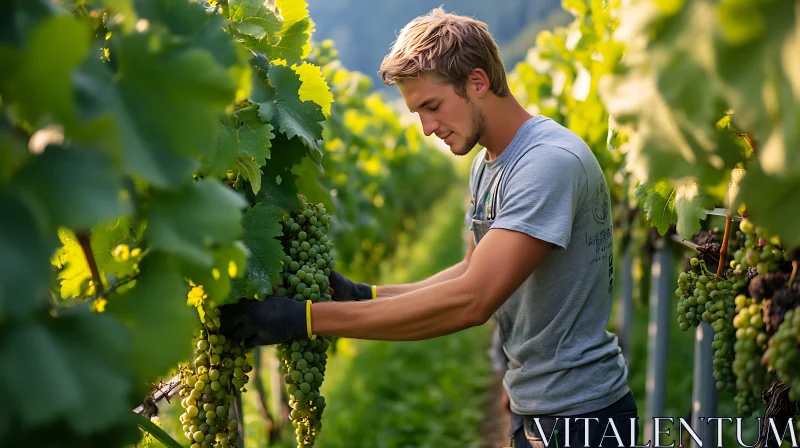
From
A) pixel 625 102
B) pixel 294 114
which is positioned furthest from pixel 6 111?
pixel 294 114

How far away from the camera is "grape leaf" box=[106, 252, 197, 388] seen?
3.89 ft

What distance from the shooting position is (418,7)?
9762cm

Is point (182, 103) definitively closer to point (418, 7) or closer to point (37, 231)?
point (37, 231)

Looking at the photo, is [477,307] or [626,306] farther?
[626,306]

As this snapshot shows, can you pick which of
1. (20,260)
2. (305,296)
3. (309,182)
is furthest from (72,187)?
(309,182)

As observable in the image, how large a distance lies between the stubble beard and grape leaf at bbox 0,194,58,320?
1839 mm

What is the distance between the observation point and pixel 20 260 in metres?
0.95

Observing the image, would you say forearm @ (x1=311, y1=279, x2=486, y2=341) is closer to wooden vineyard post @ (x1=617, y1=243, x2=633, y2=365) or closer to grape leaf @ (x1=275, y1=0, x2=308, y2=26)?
grape leaf @ (x1=275, y1=0, x2=308, y2=26)

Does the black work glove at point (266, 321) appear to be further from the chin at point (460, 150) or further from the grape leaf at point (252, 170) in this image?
the chin at point (460, 150)

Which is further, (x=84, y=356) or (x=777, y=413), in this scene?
(x=777, y=413)

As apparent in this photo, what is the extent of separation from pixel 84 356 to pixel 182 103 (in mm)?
416

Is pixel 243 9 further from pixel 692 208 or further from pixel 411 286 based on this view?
pixel 692 208

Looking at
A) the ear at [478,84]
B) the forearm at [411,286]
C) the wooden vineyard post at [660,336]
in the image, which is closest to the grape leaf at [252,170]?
the forearm at [411,286]

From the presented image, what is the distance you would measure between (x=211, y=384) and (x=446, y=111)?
49.3 inches
